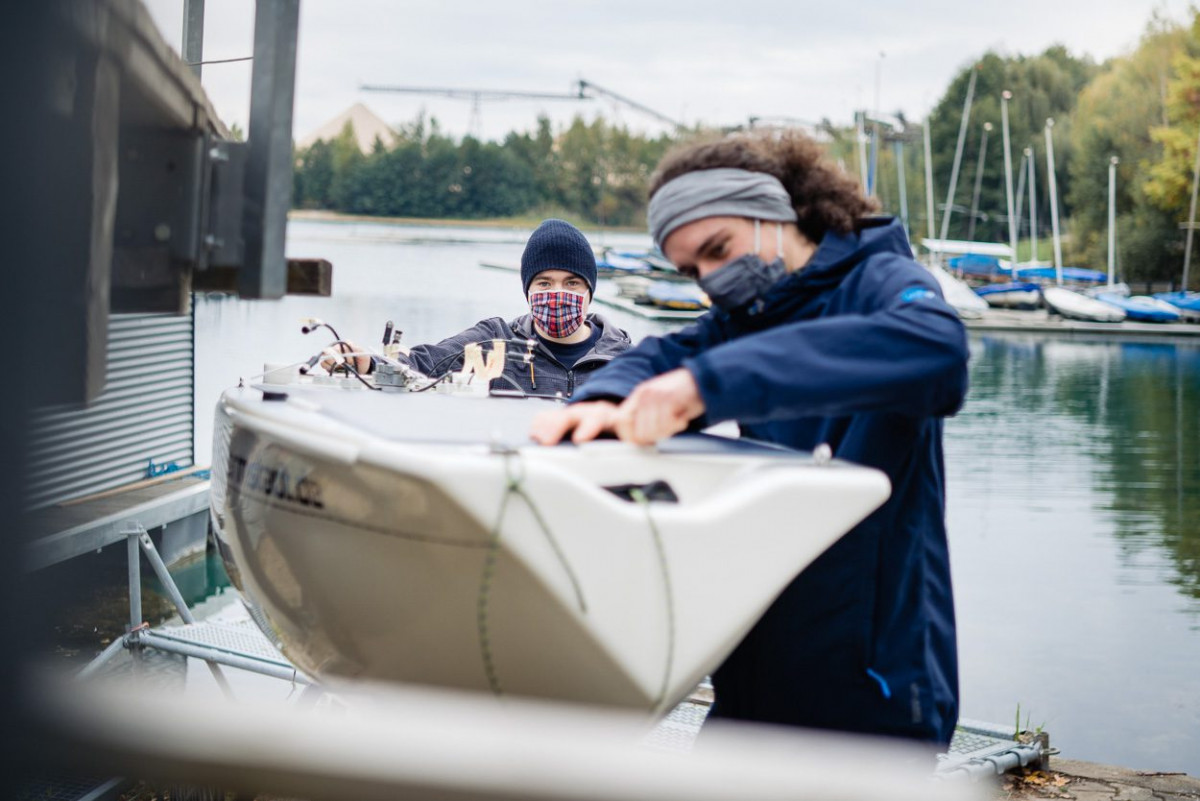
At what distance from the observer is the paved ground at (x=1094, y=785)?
220 inches

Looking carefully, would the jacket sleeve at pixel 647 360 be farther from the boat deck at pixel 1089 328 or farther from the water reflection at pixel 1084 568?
the boat deck at pixel 1089 328

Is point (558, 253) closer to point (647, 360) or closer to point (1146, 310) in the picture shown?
point (647, 360)

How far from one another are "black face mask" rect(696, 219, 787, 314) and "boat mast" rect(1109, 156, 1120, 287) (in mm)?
57223

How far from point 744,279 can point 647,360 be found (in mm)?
277

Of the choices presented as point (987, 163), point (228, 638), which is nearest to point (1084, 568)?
point (228, 638)

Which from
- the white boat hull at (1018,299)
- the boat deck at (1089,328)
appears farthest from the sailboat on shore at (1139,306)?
the white boat hull at (1018,299)

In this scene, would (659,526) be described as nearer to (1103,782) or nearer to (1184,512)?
(1103,782)

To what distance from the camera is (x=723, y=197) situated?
2193mm

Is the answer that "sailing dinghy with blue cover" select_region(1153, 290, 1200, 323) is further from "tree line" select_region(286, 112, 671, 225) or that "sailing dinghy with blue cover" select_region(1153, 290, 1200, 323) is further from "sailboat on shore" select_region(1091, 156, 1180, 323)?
"tree line" select_region(286, 112, 671, 225)

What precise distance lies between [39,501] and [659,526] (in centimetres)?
88

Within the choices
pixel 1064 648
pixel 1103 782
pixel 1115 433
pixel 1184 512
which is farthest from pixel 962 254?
pixel 1103 782

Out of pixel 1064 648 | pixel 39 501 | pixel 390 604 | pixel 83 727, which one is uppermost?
pixel 39 501

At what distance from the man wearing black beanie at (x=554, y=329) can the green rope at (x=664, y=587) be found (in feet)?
11.2

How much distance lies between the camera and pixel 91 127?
1.28 meters
